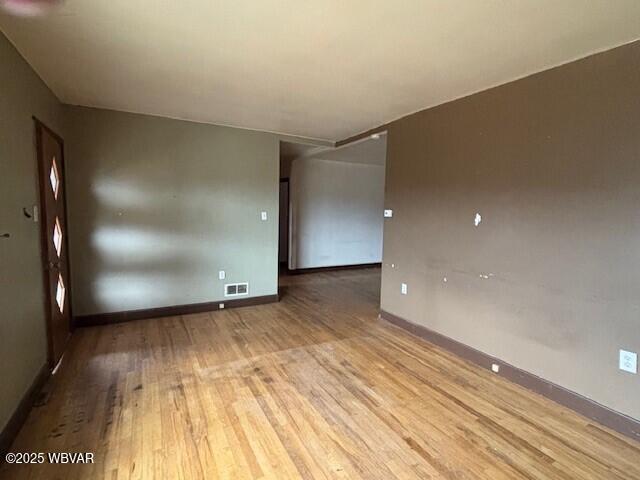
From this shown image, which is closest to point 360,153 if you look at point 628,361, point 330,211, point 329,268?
point 330,211

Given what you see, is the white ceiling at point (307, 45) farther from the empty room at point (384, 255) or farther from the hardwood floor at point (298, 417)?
the hardwood floor at point (298, 417)

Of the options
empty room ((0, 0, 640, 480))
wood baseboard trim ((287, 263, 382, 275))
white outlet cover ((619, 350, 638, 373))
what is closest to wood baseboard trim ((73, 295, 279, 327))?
empty room ((0, 0, 640, 480))

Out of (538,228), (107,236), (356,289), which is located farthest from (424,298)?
(107,236)

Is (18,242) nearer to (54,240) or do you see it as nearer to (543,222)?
(54,240)

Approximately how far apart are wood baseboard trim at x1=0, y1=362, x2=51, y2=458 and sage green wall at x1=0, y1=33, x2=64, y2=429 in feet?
0.13

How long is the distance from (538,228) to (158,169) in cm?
392

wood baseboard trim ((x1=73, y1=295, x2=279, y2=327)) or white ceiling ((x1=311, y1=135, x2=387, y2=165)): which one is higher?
white ceiling ((x1=311, y1=135, x2=387, y2=165))

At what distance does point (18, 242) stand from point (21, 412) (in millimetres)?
1050

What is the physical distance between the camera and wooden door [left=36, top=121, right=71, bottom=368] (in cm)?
255

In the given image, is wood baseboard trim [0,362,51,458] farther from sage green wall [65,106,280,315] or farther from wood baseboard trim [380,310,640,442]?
wood baseboard trim [380,310,640,442]

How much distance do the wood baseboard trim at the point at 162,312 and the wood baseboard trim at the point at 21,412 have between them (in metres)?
1.19

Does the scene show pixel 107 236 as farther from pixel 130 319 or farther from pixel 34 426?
pixel 34 426

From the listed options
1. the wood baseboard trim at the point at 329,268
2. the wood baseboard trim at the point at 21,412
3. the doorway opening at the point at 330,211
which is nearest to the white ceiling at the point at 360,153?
the doorway opening at the point at 330,211

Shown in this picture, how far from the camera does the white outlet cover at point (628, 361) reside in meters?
1.96
